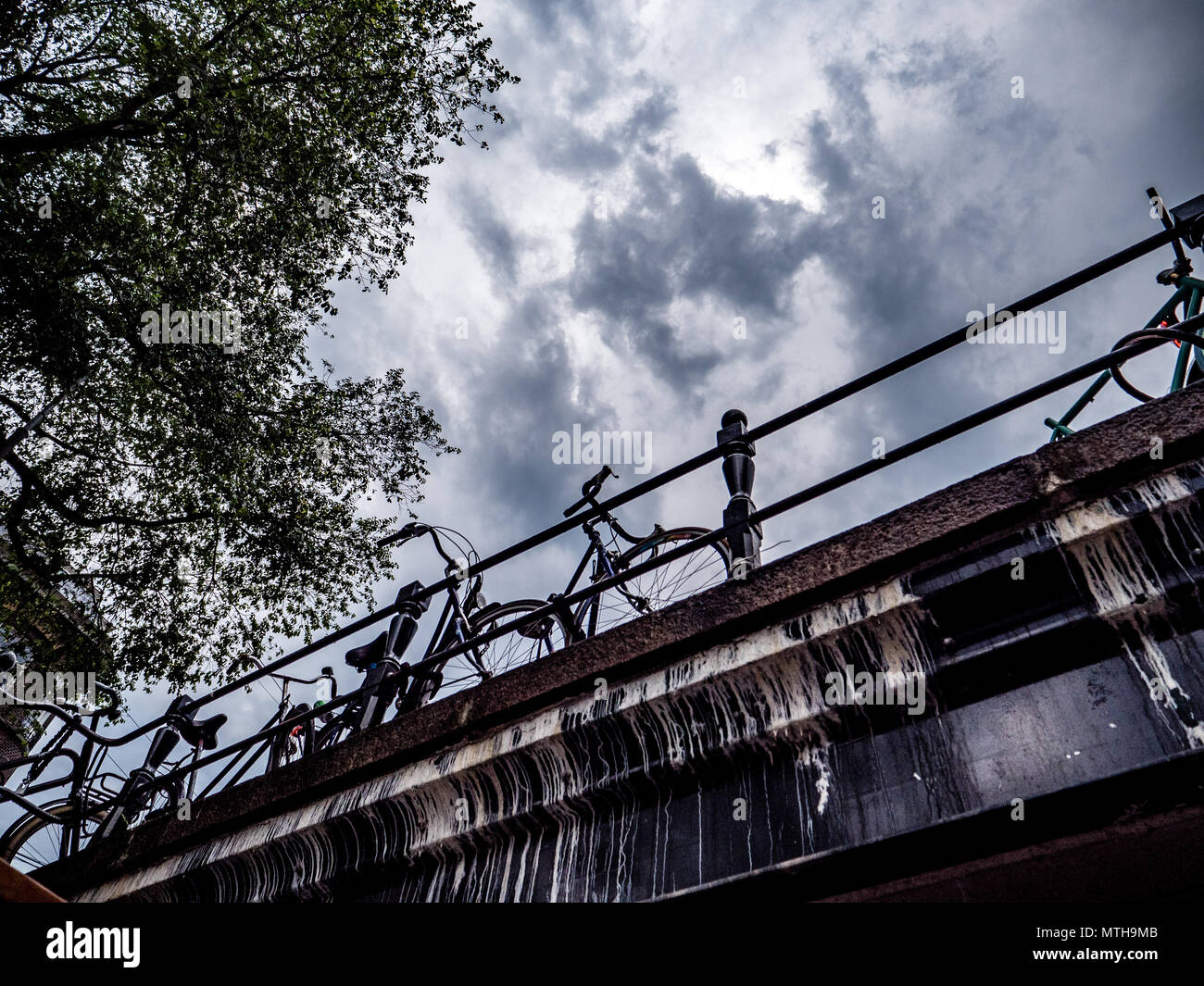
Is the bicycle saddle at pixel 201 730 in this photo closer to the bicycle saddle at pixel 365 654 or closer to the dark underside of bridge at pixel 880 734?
the bicycle saddle at pixel 365 654

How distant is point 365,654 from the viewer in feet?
26.2

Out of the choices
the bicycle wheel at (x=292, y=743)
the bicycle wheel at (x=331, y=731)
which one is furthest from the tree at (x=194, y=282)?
the bicycle wheel at (x=331, y=731)

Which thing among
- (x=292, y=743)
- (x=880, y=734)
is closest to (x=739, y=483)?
(x=880, y=734)

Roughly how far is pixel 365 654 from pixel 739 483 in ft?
16.0

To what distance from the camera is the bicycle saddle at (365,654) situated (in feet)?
24.4

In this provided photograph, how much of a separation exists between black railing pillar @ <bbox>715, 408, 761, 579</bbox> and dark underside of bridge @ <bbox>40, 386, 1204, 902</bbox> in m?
0.62

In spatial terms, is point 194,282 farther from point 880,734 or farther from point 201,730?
point 880,734

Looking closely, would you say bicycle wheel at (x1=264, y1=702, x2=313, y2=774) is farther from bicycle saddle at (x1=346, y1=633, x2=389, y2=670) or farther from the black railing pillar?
the black railing pillar

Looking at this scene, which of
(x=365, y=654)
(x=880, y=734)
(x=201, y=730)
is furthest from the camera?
(x=365, y=654)

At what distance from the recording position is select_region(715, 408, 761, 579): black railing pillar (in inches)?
169

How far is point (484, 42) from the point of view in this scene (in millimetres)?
12219

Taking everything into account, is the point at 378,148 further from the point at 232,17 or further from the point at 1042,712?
the point at 1042,712

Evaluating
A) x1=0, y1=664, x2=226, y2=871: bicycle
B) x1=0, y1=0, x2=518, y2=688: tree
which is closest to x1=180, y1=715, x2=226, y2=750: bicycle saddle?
x1=0, y1=664, x2=226, y2=871: bicycle
